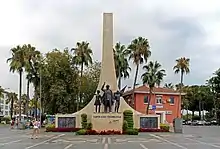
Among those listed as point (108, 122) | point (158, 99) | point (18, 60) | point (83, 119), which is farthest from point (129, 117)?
point (158, 99)

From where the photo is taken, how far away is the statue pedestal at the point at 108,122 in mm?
46219

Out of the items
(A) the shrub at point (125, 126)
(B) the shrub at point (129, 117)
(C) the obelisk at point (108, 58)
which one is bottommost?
(A) the shrub at point (125, 126)

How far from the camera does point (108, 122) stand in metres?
46.2

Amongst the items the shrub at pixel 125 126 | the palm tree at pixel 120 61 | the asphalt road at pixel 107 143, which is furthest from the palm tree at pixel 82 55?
the asphalt road at pixel 107 143

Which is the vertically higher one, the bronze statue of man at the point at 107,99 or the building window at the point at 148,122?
the bronze statue of man at the point at 107,99

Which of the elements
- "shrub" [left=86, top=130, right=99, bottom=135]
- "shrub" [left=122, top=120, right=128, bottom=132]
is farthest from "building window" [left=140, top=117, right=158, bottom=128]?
"shrub" [left=86, top=130, right=99, bottom=135]

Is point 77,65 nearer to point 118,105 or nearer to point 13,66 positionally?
point 13,66

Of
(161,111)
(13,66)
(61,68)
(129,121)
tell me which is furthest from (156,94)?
(129,121)

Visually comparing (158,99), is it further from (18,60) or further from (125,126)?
(125,126)

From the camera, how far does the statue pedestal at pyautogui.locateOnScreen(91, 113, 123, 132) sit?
46.2 meters

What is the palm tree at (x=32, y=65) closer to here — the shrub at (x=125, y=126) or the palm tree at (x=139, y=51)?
the palm tree at (x=139, y=51)

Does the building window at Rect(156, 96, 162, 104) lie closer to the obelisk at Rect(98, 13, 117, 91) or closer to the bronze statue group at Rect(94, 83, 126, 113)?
the obelisk at Rect(98, 13, 117, 91)

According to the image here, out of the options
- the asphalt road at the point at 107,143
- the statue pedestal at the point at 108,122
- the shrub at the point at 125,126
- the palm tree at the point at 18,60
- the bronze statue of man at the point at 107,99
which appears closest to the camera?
the asphalt road at the point at 107,143

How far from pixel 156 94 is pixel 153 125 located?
125 ft
